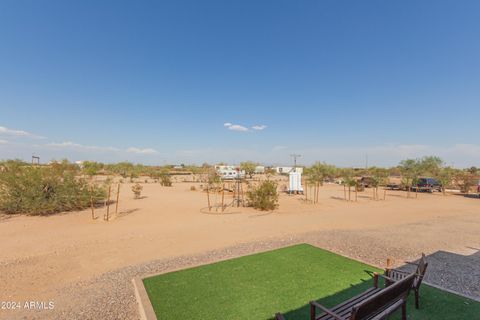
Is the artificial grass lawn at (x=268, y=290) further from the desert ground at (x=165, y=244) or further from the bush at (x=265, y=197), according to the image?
the bush at (x=265, y=197)

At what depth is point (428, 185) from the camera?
23.1 metres

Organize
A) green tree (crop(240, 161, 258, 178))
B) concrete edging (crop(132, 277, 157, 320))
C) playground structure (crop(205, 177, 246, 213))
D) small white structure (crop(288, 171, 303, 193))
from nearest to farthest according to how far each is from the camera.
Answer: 1. concrete edging (crop(132, 277, 157, 320))
2. playground structure (crop(205, 177, 246, 213))
3. small white structure (crop(288, 171, 303, 193))
4. green tree (crop(240, 161, 258, 178))

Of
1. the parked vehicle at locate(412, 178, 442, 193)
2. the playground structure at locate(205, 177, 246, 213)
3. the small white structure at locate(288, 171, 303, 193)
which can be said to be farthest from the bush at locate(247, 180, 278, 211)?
the parked vehicle at locate(412, 178, 442, 193)

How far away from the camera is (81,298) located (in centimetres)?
392

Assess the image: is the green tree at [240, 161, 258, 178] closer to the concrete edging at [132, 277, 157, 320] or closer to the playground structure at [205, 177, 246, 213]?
the playground structure at [205, 177, 246, 213]

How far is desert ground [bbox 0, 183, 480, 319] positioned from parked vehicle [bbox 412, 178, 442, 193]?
41.5 feet

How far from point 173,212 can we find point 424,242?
10.3 metres

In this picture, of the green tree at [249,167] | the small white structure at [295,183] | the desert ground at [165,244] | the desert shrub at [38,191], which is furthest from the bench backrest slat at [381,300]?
the green tree at [249,167]

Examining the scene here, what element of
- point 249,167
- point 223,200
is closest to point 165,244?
point 223,200

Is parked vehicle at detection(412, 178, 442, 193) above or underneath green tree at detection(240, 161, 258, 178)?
underneath

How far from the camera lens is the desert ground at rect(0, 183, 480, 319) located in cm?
414

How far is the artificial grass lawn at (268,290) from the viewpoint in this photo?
331 cm

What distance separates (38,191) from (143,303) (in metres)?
11.8

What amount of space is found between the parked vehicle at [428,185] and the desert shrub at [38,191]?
2775 cm
